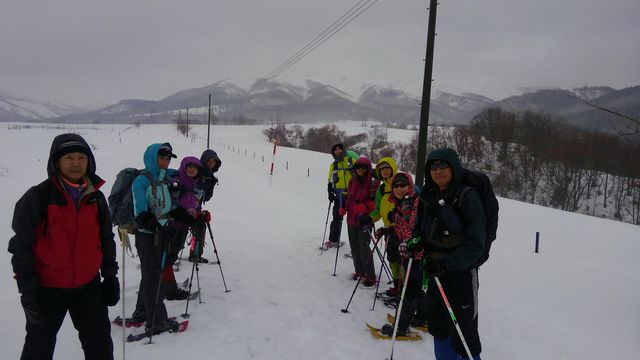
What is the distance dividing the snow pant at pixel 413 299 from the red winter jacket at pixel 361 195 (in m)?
1.53

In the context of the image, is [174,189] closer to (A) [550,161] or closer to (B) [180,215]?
(B) [180,215]

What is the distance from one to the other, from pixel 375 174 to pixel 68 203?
4567 millimetres

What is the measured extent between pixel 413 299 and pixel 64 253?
3.92m

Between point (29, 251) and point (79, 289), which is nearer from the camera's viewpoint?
point (29, 251)

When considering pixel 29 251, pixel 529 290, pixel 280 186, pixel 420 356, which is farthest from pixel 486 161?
pixel 29 251

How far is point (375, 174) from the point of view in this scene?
6371mm

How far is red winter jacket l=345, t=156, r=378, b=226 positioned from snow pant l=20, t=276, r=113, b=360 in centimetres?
407

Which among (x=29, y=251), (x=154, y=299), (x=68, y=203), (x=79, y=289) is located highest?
(x=68, y=203)

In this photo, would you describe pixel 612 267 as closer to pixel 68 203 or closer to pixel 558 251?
pixel 558 251

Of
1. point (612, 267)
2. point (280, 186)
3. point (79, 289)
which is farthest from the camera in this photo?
point (280, 186)

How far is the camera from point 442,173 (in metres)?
3.34

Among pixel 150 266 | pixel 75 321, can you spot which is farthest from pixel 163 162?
pixel 75 321

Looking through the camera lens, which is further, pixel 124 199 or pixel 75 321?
pixel 124 199

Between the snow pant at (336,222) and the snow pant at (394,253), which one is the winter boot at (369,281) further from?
the snow pant at (336,222)
